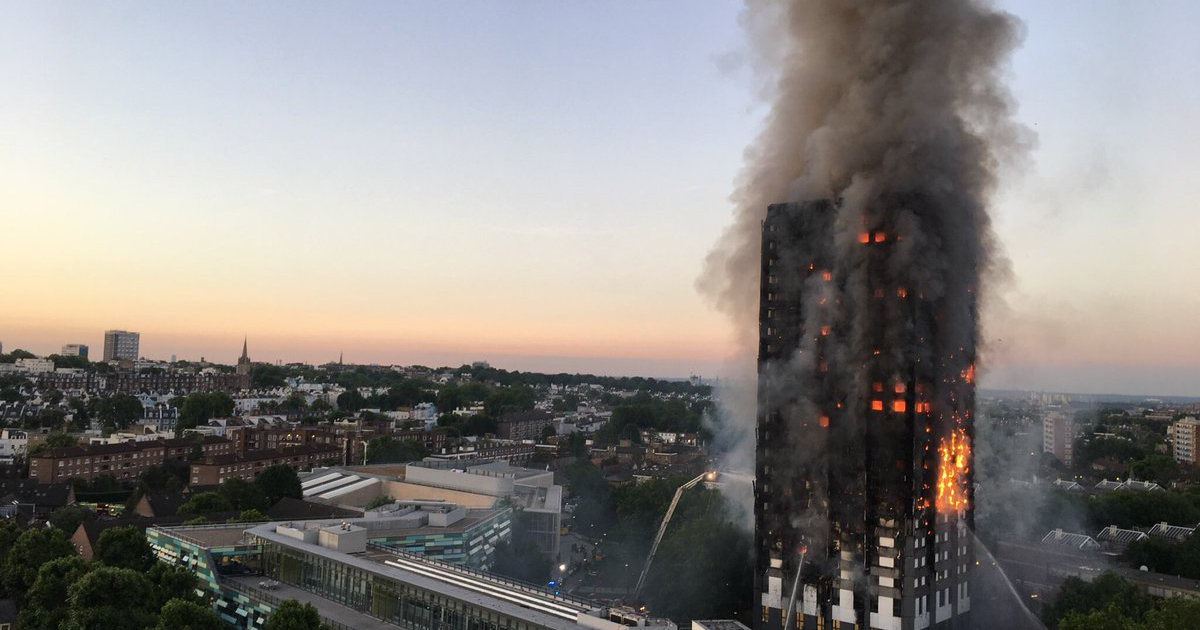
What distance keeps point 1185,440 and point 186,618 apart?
496 ft

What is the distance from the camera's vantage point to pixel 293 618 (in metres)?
31.8

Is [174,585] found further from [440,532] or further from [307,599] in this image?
[440,532]

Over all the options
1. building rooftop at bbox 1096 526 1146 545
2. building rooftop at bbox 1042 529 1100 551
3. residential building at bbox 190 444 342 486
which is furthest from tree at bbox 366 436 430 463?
building rooftop at bbox 1096 526 1146 545

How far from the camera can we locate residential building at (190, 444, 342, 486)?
87.1 metres

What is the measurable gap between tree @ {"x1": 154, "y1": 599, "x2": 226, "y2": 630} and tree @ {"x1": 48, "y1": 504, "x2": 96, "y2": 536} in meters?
32.9

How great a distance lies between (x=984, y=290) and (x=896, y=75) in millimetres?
11933

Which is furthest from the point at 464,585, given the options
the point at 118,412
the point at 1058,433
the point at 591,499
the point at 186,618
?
the point at 1058,433

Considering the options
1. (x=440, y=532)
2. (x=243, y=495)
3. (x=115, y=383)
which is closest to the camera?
(x=440, y=532)

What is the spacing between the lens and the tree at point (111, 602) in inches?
1394

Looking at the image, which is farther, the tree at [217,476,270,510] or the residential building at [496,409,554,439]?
the residential building at [496,409,554,439]

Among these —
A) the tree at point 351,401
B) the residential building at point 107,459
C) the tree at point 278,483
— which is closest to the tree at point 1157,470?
the tree at point 278,483

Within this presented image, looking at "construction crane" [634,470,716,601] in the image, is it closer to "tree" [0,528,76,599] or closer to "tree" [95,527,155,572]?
"tree" [95,527,155,572]

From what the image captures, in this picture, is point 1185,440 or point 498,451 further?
point 1185,440

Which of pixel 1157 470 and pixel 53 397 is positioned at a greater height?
pixel 53 397
